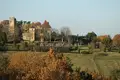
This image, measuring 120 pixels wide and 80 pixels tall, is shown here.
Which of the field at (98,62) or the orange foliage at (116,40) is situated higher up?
the orange foliage at (116,40)

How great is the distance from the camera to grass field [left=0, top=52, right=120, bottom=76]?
114ft

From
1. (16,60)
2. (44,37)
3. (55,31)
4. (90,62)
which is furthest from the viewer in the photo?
(55,31)

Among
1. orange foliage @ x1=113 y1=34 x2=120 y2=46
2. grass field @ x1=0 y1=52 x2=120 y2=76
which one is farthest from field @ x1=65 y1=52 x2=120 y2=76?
orange foliage @ x1=113 y1=34 x2=120 y2=46

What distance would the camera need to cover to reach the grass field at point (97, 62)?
34681mm

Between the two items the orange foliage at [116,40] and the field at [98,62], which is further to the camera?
the orange foliage at [116,40]

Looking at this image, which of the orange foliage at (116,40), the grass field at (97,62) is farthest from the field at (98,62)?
the orange foliage at (116,40)

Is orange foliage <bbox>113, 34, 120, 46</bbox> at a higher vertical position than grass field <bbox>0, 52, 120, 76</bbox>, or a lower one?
higher

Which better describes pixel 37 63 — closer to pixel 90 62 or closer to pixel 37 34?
pixel 90 62

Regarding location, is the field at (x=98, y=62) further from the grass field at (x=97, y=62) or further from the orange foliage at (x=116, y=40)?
the orange foliage at (x=116, y=40)

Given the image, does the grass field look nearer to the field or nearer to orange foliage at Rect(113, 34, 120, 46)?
the field

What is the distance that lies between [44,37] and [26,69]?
56.3 m

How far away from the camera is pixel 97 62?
38344 mm

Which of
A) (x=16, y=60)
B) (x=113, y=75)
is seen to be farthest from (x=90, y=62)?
(x=16, y=60)

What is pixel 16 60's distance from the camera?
94.4 ft
